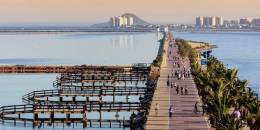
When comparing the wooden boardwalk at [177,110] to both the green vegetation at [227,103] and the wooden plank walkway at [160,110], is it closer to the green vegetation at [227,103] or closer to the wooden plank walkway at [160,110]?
the wooden plank walkway at [160,110]

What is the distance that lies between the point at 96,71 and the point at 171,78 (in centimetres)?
3216

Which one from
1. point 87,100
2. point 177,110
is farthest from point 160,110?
point 87,100

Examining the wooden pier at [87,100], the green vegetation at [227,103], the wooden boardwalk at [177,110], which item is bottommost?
the wooden pier at [87,100]

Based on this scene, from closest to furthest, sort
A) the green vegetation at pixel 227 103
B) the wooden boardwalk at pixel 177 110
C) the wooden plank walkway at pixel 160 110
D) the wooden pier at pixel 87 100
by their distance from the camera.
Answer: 1. the green vegetation at pixel 227 103
2. the wooden boardwalk at pixel 177 110
3. the wooden plank walkway at pixel 160 110
4. the wooden pier at pixel 87 100

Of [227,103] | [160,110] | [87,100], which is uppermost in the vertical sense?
[227,103]

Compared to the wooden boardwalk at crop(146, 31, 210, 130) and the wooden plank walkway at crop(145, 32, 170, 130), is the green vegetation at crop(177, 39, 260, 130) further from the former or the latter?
the wooden plank walkway at crop(145, 32, 170, 130)

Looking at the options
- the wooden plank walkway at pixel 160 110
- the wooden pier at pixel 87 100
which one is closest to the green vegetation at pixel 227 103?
the wooden plank walkway at pixel 160 110

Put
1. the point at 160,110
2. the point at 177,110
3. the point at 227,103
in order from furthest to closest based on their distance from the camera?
the point at 160,110 → the point at 177,110 → the point at 227,103

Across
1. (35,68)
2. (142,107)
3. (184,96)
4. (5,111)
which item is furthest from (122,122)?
(35,68)

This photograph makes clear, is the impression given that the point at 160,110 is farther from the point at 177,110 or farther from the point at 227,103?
the point at 227,103

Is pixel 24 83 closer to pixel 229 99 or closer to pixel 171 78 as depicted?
pixel 171 78

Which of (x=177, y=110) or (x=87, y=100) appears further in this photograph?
(x=87, y=100)

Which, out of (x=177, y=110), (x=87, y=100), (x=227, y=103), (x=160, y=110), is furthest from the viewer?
(x=87, y=100)

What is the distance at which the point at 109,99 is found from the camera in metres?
88.6
